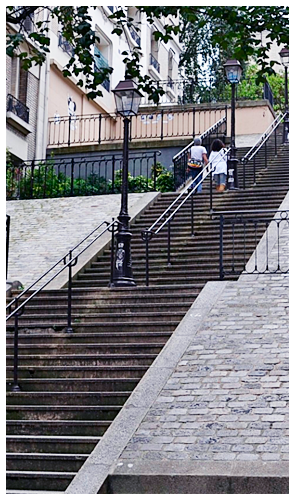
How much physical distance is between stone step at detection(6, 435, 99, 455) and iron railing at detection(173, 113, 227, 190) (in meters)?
12.8

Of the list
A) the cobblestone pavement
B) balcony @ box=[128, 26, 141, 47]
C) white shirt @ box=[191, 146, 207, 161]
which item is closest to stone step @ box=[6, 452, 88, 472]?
the cobblestone pavement

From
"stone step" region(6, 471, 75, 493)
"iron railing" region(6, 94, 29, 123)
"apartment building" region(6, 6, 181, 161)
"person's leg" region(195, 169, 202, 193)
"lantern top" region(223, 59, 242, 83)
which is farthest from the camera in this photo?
"apartment building" region(6, 6, 181, 161)

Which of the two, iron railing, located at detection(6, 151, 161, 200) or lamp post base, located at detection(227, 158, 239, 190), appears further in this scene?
iron railing, located at detection(6, 151, 161, 200)

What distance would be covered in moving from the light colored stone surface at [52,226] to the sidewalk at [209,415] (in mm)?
4617

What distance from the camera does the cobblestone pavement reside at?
359 inches

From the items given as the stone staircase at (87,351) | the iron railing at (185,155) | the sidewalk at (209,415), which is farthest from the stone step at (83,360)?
the iron railing at (185,155)

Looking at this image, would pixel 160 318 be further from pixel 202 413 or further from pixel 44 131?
pixel 44 131

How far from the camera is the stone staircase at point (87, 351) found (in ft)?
32.9

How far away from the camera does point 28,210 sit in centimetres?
2088

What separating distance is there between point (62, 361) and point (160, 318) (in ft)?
5.40

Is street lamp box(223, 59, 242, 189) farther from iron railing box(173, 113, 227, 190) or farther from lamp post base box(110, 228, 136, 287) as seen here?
lamp post base box(110, 228, 136, 287)

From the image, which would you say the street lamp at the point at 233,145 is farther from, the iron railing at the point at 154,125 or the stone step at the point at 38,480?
the stone step at the point at 38,480

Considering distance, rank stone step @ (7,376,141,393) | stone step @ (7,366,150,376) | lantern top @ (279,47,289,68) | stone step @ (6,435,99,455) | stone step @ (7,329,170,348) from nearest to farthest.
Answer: stone step @ (6,435,99,455) → stone step @ (7,376,141,393) → stone step @ (7,366,150,376) → stone step @ (7,329,170,348) → lantern top @ (279,47,289,68)

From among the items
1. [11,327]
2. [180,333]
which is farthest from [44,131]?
[180,333]
